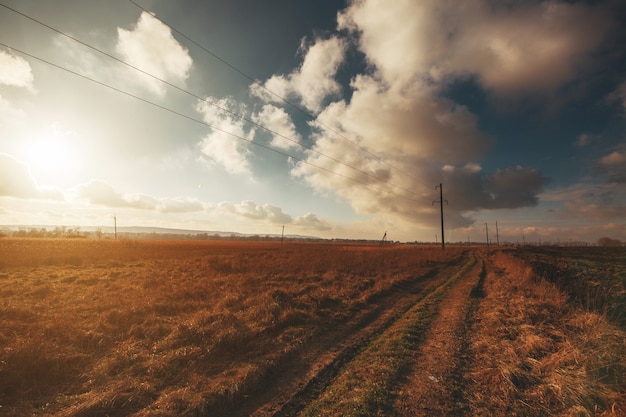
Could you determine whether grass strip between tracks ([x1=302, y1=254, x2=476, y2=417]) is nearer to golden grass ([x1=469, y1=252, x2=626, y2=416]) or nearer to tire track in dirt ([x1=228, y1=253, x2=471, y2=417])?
tire track in dirt ([x1=228, y1=253, x2=471, y2=417])

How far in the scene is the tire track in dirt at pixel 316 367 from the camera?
18.1ft

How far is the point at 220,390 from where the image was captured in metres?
5.73

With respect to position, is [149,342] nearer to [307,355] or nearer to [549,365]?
[307,355]

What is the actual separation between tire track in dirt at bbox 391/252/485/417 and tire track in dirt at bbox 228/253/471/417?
166 cm

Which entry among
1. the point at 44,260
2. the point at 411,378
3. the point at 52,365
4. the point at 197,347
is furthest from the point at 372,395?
the point at 44,260

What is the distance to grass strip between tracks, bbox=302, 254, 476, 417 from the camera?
528 centimetres

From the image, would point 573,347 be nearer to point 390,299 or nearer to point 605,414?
point 605,414

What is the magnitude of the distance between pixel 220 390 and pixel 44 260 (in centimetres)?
3564

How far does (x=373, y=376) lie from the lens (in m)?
6.39

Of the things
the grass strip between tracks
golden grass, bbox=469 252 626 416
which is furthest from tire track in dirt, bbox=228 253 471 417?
golden grass, bbox=469 252 626 416

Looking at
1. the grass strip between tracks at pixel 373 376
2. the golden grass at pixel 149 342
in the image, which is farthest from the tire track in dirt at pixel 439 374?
the golden grass at pixel 149 342

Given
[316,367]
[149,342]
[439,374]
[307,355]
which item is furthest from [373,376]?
[149,342]

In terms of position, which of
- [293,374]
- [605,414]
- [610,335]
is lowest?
[293,374]

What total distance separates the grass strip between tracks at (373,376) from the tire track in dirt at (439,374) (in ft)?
0.81
